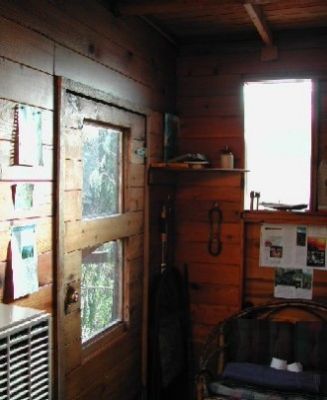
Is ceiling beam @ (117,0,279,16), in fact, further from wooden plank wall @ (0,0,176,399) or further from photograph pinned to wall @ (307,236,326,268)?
photograph pinned to wall @ (307,236,326,268)

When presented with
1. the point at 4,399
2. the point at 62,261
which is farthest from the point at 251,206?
the point at 4,399

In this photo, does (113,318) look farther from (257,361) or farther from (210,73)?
(210,73)

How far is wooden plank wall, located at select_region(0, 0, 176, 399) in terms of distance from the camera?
177cm

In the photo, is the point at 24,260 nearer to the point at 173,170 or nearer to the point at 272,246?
the point at 173,170

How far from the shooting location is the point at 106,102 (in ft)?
8.04

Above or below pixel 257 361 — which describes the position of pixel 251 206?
above

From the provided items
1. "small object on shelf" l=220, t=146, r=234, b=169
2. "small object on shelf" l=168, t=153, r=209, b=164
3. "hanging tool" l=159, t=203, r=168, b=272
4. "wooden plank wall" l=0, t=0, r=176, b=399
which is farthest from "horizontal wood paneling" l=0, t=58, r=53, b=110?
"small object on shelf" l=220, t=146, r=234, b=169

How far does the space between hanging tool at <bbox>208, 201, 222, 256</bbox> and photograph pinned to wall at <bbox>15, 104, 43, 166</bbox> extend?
1.65 meters

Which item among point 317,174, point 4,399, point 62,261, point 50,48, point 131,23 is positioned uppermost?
point 131,23

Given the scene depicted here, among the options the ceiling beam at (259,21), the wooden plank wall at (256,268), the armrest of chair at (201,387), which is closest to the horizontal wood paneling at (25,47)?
the ceiling beam at (259,21)

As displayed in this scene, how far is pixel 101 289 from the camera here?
8.57 feet

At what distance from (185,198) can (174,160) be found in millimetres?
431

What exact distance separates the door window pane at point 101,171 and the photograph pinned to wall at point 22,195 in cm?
48

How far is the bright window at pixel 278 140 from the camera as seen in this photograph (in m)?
3.29
